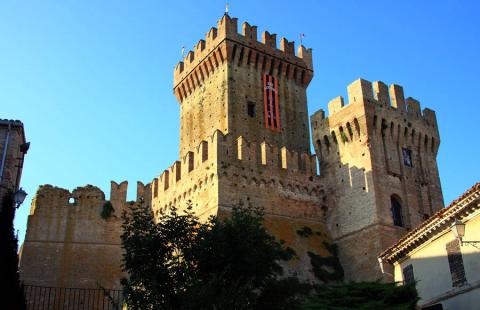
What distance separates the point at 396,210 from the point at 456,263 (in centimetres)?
1036

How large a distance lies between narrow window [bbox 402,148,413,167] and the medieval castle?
1.9 inches

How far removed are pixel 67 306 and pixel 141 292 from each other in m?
9.32

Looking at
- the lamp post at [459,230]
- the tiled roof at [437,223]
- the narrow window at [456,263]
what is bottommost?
the narrow window at [456,263]

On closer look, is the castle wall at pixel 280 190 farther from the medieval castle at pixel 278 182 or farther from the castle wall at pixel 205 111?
the castle wall at pixel 205 111

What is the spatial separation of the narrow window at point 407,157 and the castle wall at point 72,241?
13.0 meters

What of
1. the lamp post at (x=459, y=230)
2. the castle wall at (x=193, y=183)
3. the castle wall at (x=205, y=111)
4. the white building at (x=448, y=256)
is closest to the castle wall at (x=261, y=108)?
the castle wall at (x=205, y=111)

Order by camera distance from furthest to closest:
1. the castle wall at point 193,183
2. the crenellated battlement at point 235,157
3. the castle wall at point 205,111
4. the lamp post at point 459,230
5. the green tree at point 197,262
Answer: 1. the castle wall at point 205,111
2. the crenellated battlement at point 235,157
3. the castle wall at point 193,183
4. the green tree at point 197,262
5. the lamp post at point 459,230

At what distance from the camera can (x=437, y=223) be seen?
1659 centimetres

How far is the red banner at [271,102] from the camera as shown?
101 ft

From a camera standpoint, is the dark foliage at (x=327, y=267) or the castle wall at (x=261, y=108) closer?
the dark foliage at (x=327, y=267)

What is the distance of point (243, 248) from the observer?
58.3 feet

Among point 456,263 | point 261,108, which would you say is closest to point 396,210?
point 261,108

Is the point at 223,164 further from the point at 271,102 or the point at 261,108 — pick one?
the point at 271,102

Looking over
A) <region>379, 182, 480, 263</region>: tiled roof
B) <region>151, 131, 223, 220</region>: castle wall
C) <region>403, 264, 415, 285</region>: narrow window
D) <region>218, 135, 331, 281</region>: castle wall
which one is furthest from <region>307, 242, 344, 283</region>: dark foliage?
<region>403, 264, 415, 285</region>: narrow window
